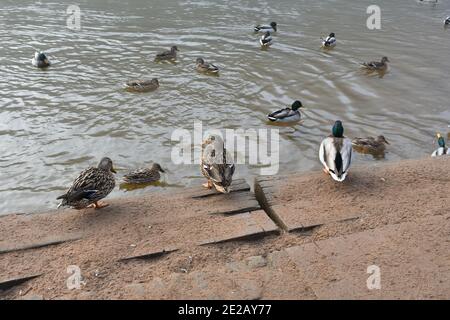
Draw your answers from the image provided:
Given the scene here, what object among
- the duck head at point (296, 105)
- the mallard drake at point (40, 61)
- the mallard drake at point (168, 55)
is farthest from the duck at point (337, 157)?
the mallard drake at point (40, 61)

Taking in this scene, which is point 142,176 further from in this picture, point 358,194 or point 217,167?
point 358,194

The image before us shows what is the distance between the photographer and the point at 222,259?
12.5ft

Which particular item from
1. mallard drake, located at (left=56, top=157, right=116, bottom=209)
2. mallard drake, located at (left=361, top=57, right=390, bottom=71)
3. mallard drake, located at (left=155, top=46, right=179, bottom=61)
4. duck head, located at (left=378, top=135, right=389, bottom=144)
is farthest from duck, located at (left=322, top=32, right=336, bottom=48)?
mallard drake, located at (left=56, top=157, right=116, bottom=209)

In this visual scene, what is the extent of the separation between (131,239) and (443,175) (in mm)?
3415

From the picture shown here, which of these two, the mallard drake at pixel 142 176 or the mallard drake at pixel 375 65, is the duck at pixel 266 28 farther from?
the mallard drake at pixel 142 176

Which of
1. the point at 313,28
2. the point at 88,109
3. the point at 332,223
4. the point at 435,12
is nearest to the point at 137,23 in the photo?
the point at 313,28

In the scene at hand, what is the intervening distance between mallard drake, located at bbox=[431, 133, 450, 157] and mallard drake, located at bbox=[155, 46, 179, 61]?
23.2 feet

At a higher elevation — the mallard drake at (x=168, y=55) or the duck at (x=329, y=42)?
the duck at (x=329, y=42)

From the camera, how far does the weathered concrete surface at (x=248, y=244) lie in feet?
11.4

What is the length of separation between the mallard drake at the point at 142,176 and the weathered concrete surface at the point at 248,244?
1956mm

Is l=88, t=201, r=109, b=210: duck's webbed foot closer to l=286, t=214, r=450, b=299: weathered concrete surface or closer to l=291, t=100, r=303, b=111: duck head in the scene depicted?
l=286, t=214, r=450, b=299: weathered concrete surface

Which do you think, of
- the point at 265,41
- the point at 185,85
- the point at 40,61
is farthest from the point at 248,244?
the point at 265,41

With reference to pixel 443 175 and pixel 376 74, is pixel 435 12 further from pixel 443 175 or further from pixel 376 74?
pixel 443 175

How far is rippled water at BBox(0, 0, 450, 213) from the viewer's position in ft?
25.6
